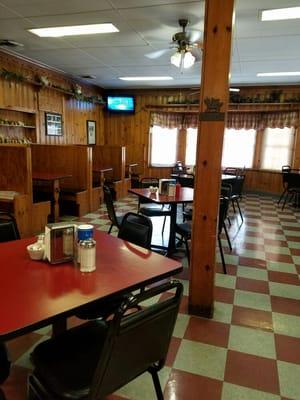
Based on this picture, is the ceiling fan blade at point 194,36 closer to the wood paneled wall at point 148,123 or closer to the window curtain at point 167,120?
the wood paneled wall at point 148,123

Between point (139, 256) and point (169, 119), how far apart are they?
7125 mm

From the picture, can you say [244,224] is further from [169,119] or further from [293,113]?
[169,119]

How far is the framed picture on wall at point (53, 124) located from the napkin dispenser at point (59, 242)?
5.18 meters

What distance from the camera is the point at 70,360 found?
1223mm

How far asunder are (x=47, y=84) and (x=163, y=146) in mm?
3709

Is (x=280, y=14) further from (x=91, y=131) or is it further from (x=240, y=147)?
(x=91, y=131)

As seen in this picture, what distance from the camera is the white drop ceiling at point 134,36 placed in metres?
3.26

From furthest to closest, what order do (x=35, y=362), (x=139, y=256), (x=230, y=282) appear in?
(x=230, y=282) → (x=139, y=256) → (x=35, y=362)

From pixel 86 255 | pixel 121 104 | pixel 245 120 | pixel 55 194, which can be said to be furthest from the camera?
pixel 121 104

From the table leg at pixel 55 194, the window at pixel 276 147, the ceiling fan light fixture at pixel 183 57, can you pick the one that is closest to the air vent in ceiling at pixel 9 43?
the table leg at pixel 55 194

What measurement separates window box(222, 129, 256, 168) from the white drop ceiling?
156 cm

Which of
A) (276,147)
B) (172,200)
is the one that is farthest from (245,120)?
(172,200)

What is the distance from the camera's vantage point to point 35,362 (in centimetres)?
120

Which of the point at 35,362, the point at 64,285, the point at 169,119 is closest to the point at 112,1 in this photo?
the point at 64,285
